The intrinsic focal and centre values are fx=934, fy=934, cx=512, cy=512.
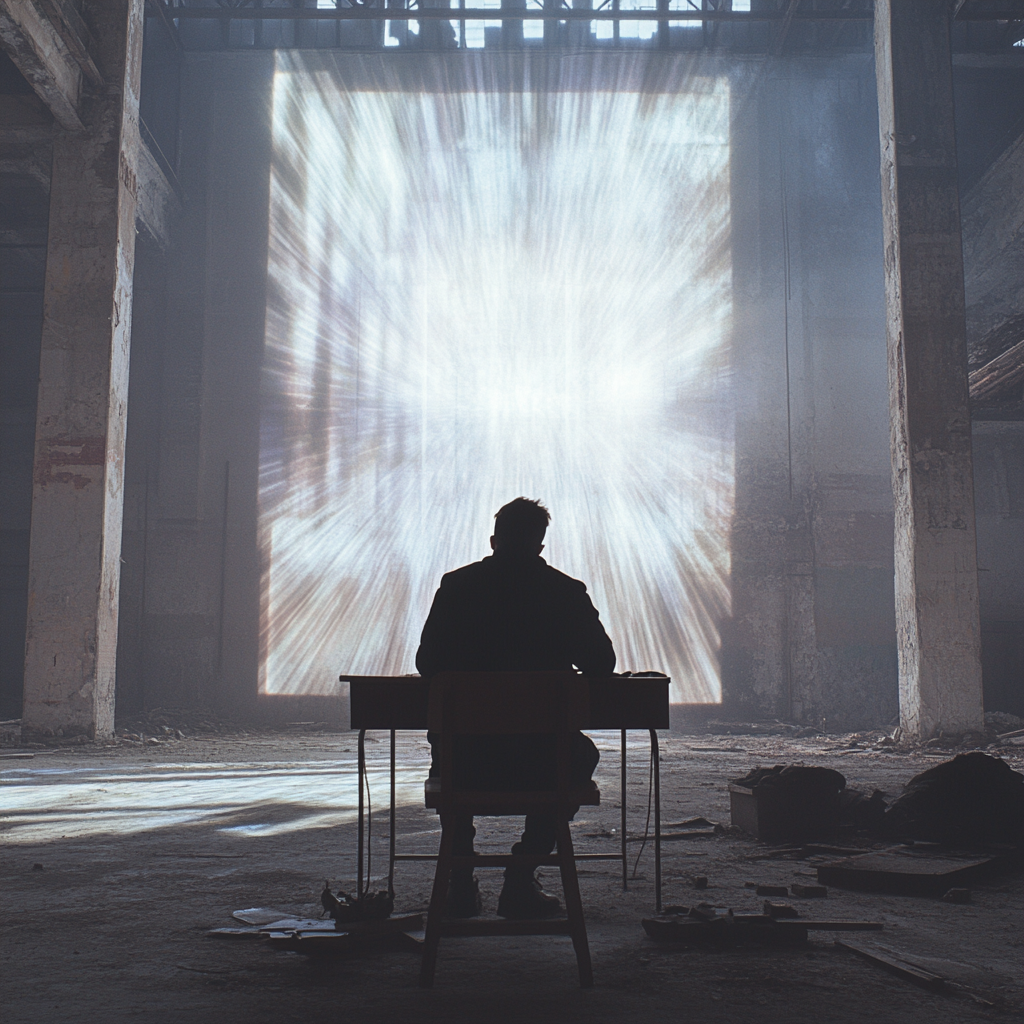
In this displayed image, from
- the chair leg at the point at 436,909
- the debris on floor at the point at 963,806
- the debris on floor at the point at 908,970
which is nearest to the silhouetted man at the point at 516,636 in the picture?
the chair leg at the point at 436,909

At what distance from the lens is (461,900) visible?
3.15 m

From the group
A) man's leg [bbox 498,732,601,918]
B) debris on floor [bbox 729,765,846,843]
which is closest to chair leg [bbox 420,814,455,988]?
man's leg [bbox 498,732,601,918]

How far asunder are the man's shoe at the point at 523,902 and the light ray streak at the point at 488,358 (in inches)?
426

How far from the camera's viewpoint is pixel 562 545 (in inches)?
565

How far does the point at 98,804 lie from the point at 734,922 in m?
4.57

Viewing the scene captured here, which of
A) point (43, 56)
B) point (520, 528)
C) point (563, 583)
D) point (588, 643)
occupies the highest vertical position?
point (43, 56)

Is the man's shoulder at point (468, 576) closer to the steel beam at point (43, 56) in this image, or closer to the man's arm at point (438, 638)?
the man's arm at point (438, 638)

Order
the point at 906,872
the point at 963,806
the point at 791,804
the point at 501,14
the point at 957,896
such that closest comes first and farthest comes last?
the point at 957,896 < the point at 906,872 < the point at 963,806 < the point at 791,804 < the point at 501,14

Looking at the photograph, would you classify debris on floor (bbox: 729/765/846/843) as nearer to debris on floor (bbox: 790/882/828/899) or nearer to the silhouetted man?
debris on floor (bbox: 790/882/828/899)

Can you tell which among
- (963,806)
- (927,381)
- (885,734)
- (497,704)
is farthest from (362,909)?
(885,734)

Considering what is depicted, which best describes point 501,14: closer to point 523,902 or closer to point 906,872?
point 906,872

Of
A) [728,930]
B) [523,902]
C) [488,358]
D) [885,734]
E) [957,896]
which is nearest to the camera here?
[728,930]

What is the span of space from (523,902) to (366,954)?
1.93 feet

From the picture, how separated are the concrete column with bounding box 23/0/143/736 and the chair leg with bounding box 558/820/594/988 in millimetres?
8897
